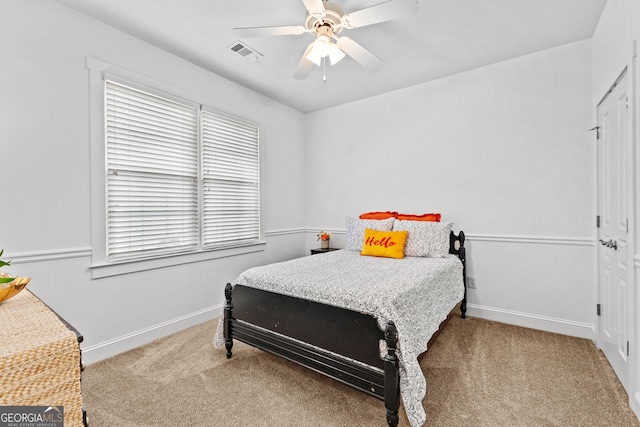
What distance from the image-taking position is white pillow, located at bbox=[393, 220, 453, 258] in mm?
3111

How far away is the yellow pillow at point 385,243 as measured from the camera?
3096mm

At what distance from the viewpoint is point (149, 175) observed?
9.09 ft

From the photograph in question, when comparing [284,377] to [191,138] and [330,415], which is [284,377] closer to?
[330,415]

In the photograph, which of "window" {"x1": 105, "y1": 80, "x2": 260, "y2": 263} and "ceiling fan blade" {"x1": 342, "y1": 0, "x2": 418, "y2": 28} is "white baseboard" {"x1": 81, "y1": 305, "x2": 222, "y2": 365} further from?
"ceiling fan blade" {"x1": 342, "y1": 0, "x2": 418, "y2": 28}

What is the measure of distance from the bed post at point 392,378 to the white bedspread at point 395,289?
45 mm

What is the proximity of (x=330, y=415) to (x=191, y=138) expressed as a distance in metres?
2.78

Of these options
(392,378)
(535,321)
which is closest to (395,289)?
(392,378)

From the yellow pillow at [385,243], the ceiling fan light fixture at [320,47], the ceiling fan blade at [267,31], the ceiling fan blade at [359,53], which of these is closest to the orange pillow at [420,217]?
the yellow pillow at [385,243]

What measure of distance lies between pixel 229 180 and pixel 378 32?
219 cm

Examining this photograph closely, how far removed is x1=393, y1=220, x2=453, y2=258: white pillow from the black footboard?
1.56 meters

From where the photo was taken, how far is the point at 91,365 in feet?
7.68

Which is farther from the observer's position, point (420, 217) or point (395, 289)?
point (420, 217)

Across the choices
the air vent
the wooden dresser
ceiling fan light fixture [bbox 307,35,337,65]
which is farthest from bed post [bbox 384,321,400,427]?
the air vent

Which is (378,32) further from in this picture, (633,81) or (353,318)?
(353,318)
